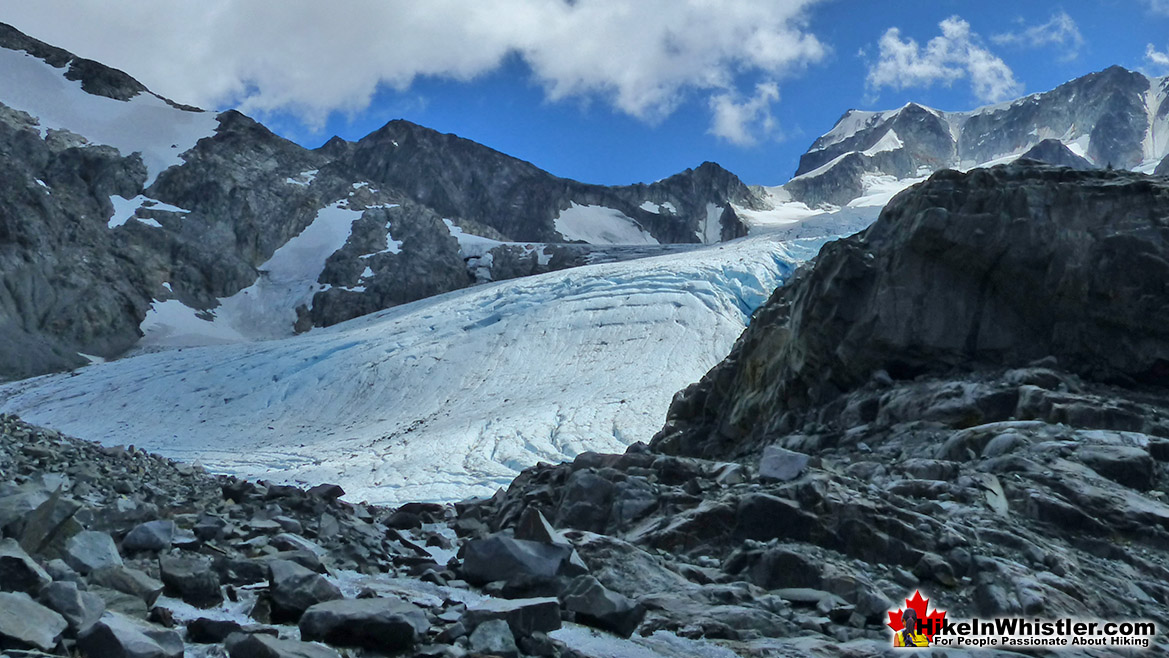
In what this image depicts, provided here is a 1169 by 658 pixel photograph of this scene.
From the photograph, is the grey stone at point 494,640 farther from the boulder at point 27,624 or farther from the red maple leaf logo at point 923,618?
the red maple leaf logo at point 923,618

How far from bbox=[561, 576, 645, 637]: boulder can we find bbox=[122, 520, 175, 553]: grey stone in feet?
8.31

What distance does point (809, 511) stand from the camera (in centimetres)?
750

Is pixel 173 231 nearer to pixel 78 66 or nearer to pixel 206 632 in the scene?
pixel 78 66

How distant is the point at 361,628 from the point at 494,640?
2.10 feet

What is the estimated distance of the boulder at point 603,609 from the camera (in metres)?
5.50

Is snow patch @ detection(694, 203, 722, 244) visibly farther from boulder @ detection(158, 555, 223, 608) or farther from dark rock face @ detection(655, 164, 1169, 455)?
boulder @ detection(158, 555, 223, 608)

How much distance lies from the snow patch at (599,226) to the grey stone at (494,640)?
7518cm

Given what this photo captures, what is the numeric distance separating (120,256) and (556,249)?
25.0 meters

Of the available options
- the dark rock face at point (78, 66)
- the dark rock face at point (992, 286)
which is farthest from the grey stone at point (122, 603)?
the dark rock face at point (78, 66)

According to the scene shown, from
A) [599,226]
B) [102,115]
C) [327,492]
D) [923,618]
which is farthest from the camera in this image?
[599,226]

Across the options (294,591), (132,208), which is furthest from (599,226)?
(294,591)

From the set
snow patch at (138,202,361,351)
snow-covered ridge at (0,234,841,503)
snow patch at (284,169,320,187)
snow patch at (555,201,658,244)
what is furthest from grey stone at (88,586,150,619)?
snow patch at (555,201,658,244)

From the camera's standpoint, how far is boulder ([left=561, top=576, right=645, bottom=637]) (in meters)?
5.50

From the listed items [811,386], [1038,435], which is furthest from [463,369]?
[1038,435]
